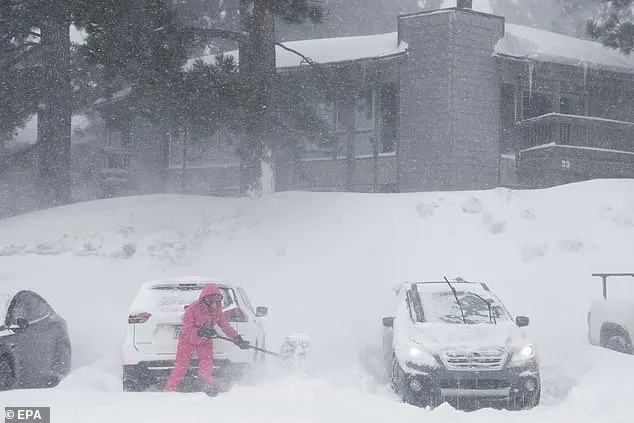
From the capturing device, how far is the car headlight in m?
9.20

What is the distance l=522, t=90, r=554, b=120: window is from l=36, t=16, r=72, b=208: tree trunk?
552 inches

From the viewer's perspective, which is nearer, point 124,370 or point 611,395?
point 611,395

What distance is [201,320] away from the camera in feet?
29.7

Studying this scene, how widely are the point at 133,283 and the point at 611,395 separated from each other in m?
10.4

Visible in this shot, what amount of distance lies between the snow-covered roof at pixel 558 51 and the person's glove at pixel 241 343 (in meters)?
17.3

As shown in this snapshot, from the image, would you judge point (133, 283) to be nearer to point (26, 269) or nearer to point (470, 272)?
point (26, 269)

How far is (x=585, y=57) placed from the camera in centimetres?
2608

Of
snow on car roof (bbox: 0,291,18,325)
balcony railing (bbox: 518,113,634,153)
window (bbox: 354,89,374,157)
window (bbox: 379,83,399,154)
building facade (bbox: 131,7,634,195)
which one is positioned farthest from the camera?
window (bbox: 354,89,374,157)

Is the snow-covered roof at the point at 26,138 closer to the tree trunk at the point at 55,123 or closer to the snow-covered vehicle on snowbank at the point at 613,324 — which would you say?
the tree trunk at the point at 55,123

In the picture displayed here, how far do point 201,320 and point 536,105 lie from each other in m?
19.8

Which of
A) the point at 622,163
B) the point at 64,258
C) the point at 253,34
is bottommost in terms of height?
the point at 64,258

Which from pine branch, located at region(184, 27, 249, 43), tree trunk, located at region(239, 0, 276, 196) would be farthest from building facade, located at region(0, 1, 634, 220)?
pine branch, located at region(184, 27, 249, 43)

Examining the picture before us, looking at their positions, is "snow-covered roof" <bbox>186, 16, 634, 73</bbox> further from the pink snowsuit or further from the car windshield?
the pink snowsuit

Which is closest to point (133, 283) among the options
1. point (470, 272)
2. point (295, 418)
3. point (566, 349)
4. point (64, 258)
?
Result: point (64, 258)
